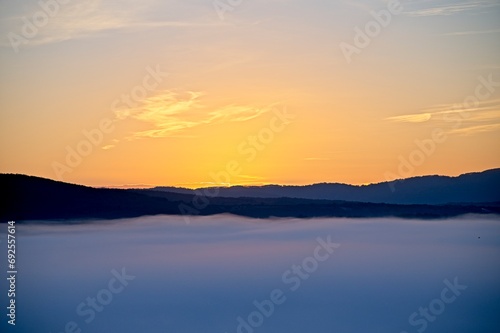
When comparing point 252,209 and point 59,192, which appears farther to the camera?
point 252,209

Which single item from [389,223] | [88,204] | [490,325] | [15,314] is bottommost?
[490,325]

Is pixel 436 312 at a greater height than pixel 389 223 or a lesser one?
lesser

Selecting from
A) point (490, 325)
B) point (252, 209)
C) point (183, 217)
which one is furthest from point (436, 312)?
point (183, 217)

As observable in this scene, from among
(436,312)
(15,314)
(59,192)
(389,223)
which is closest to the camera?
(15,314)

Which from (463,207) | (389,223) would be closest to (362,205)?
(389,223)

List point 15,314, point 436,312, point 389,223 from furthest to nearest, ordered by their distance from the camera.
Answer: point 389,223 < point 436,312 < point 15,314

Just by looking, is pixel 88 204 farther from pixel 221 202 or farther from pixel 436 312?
pixel 436 312
